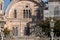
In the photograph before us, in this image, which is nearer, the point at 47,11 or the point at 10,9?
the point at 47,11

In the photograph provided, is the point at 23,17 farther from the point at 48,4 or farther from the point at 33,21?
the point at 48,4

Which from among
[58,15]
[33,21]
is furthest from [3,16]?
[58,15]

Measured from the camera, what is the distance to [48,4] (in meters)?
52.0

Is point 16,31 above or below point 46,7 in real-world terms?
below

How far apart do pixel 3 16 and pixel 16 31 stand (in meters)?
3.58

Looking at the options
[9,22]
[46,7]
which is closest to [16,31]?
[9,22]

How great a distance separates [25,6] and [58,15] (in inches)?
305

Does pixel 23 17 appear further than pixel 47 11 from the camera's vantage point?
Yes

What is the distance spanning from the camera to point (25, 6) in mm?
56219

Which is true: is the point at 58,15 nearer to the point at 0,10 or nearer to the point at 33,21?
the point at 33,21

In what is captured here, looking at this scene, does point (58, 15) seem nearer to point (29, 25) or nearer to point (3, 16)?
point (29, 25)

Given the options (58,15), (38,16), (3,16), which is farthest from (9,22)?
(58,15)

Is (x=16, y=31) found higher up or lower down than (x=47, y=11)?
lower down

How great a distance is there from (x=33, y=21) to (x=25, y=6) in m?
3.71
